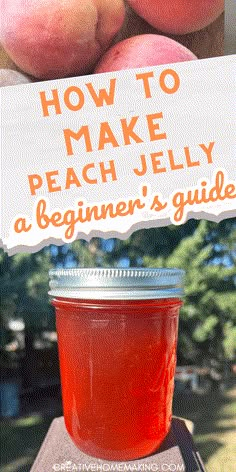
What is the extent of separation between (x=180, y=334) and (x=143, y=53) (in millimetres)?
428

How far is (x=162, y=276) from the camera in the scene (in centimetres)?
74

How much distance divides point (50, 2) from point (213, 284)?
1.59 feet

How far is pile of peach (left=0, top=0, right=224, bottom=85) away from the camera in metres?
0.84

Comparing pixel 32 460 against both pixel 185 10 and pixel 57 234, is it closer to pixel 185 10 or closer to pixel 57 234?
pixel 57 234

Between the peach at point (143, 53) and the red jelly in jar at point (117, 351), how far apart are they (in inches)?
12.4

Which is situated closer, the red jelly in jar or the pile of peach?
the red jelly in jar

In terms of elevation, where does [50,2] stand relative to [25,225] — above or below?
above

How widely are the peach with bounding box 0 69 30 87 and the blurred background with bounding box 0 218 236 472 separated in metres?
0.26

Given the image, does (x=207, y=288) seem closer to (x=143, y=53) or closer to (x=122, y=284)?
(x=122, y=284)

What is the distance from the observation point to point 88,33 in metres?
0.84

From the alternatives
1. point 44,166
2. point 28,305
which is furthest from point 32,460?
point 44,166

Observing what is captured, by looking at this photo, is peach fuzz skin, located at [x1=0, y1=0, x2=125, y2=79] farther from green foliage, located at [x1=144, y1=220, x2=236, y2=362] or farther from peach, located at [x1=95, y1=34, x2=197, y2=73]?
green foliage, located at [x1=144, y1=220, x2=236, y2=362]

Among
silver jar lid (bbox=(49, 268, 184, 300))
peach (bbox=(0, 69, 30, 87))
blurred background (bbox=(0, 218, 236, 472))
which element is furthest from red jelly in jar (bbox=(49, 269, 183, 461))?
peach (bbox=(0, 69, 30, 87))

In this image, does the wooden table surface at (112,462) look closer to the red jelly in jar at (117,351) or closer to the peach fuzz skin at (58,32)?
the red jelly in jar at (117,351)
